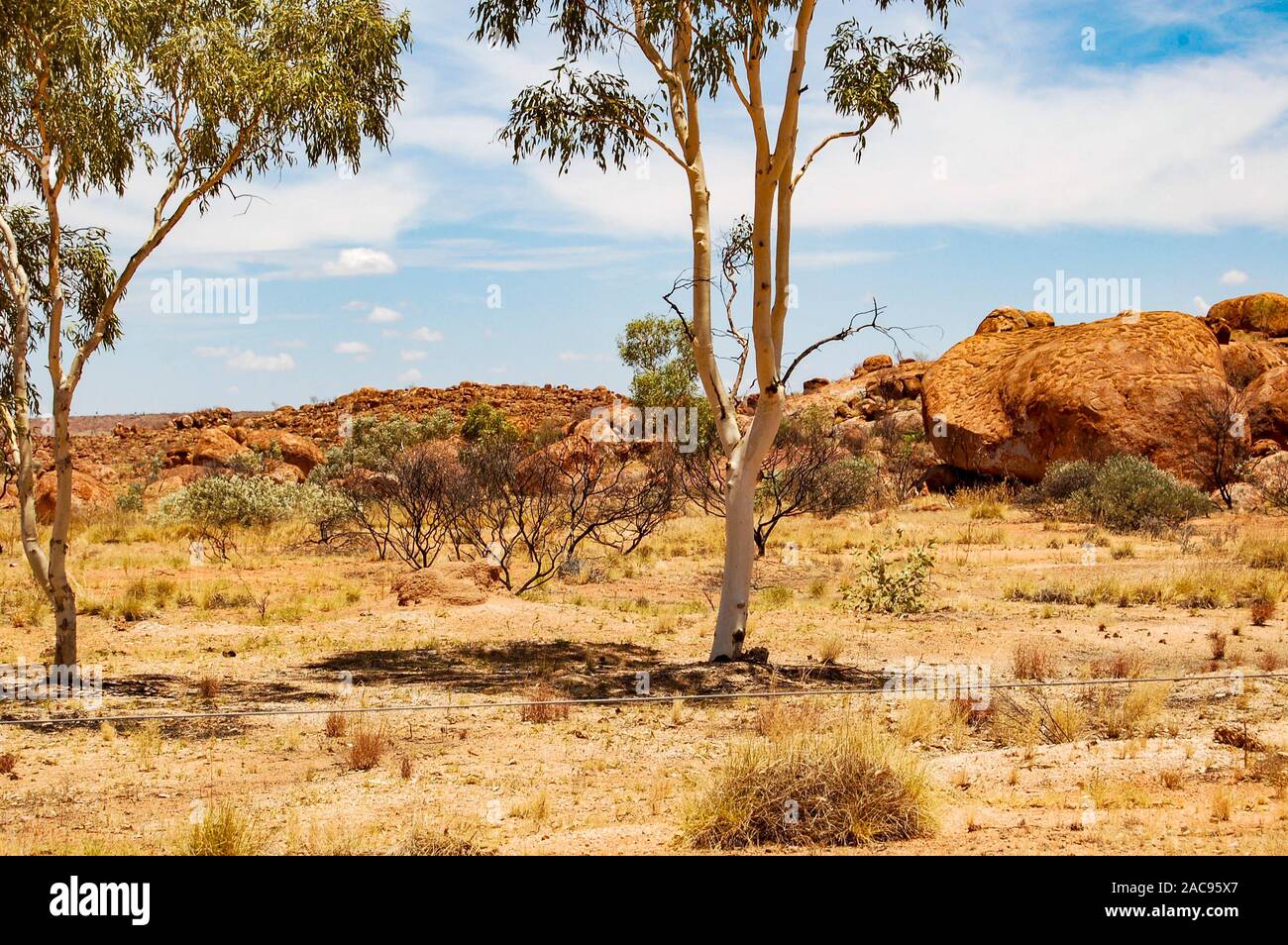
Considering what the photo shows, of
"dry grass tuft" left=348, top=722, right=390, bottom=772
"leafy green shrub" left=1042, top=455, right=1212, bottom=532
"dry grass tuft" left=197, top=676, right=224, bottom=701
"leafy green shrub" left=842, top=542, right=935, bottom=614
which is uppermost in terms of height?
"leafy green shrub" left=1042, top=455, right=1212, bottom=532

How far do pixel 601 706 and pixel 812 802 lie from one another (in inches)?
152

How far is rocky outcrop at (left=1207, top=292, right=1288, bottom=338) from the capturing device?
3519cm

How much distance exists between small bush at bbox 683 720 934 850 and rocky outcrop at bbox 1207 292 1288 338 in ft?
114

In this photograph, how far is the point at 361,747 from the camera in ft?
25.0

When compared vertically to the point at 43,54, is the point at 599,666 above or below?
below

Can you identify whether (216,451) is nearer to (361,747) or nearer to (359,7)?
(359,7)

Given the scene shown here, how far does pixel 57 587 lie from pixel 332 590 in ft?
19.3

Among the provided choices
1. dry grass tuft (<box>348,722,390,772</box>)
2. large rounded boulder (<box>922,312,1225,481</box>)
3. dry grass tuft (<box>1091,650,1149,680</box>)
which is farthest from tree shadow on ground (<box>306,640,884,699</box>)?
large rounded boulder (<box>922,312,1225,481</box>)

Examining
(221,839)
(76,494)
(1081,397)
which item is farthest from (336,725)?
(76,494)

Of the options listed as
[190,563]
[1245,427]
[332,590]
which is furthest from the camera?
[1245,427]

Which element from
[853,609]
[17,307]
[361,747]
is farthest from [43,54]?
[853,609]

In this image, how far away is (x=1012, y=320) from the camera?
34.8m

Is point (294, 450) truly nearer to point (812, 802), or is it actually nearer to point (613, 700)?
point (613, 700)

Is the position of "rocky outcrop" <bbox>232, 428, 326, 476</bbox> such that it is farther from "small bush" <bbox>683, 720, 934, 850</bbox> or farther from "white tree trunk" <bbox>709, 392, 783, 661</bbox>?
"small bush" <bbox>683, 720, 934, 850</bbox>
